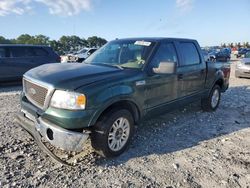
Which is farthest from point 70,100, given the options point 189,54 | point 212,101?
point 212,101

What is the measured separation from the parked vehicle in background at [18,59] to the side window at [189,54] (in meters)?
7.22

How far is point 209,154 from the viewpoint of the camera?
436 cm

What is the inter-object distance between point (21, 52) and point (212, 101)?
7.77 meters

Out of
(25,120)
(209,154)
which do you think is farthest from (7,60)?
(209,154)

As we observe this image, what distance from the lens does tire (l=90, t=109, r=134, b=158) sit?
147 inches

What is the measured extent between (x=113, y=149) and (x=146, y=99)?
1018 mm

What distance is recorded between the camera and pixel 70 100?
3453mm

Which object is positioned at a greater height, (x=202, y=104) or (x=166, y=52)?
(x=166, y=52)

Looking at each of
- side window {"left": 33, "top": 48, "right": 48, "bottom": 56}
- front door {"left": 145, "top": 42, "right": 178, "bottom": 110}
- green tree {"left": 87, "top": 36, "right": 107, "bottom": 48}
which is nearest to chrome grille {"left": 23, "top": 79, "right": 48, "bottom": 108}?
front door {"left": 145, "top": 42, "right": 178, "bottom": 110}

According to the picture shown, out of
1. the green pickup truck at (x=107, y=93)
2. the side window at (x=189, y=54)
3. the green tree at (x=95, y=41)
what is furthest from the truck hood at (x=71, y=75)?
the green tree at (x=95, y=41)

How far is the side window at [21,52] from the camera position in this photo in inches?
418

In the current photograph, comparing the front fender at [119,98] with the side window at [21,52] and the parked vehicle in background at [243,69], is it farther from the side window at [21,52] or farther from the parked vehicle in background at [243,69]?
the parked vehicle in background at [243,69]

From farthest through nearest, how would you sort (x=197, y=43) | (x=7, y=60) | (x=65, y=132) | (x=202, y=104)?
1. (x=7, y=60)
2. (x=202, y=104)
3. (x=197, y=43)
4. (x=65, y=132)

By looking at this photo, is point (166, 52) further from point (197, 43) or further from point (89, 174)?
point (89, 174)
